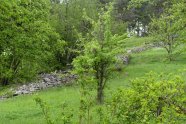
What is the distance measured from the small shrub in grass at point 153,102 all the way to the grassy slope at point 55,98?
152 cm

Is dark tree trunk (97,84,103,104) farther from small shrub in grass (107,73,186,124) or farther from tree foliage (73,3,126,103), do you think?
small shrub in grass (107,73,186,124)

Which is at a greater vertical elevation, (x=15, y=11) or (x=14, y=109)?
(x=15, y=11)

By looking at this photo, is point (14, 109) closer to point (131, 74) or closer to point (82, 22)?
point (131, 74)

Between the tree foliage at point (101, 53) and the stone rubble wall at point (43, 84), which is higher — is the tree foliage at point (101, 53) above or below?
above

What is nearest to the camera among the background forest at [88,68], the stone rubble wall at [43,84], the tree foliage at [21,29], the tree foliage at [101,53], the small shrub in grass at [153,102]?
the small shrub in grass at [153,102]

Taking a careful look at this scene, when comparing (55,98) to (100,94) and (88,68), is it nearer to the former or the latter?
(100,94)

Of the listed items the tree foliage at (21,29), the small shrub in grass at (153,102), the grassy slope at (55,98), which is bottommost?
the grassy slope at (55,98)

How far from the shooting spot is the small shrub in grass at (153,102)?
8438mm

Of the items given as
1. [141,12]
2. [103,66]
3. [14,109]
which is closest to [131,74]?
[103,66]

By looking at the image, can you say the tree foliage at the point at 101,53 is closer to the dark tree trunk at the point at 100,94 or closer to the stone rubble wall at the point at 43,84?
the dark tree trunk at the point at 100,94

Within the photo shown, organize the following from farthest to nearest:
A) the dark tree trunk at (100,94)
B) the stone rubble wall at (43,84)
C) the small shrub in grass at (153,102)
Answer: the stone rubble wall at (43,84) → the dark tree trunk at (100,94) → the small shrub in grass at (153,102)

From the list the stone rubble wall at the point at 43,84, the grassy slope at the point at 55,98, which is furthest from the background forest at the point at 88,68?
the stone rubble wall at the point at 43,84

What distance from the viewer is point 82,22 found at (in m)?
43.3

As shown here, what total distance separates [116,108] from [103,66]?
1293 centimetres
